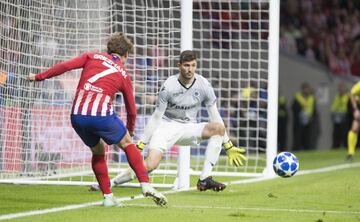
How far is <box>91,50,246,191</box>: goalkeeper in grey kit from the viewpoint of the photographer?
13.6 metres

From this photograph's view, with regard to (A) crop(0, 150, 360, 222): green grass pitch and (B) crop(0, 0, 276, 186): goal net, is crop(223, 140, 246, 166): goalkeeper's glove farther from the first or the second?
(B) crop(0, 0, 276, 186): goal net

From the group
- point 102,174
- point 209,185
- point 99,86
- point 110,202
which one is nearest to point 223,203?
point 209,185

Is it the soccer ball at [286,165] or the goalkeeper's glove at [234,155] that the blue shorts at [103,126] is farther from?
the soccer ball at [286,165]

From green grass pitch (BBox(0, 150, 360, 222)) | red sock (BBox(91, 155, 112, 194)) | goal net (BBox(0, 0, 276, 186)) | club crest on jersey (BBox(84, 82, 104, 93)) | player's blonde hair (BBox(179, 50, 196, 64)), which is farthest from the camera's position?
goal net (BBox(0, 0, 276, 186))

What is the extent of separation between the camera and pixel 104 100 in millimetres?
11633

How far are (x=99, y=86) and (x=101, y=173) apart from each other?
0.98 metres

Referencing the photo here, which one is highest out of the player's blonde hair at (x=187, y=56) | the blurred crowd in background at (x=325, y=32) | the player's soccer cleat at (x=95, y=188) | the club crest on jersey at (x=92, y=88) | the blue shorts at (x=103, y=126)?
the blurred crowd in background at (x=325, y=32)

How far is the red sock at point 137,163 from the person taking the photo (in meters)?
11.6

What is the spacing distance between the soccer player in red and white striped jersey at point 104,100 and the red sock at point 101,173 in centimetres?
23

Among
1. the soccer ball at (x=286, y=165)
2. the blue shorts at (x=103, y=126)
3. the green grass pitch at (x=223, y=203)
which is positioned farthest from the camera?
the soccer ball at (x=286, y=165)

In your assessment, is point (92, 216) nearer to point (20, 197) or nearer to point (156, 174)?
point (20, 197)

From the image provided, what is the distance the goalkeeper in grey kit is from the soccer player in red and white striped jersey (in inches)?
72.1

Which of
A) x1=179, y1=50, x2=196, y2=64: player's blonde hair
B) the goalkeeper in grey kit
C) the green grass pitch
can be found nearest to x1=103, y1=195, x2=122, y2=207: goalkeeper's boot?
the green grass pitch

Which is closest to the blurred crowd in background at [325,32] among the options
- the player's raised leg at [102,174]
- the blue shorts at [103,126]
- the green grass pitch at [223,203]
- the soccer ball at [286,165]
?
the green grass pitch at [223,203]
